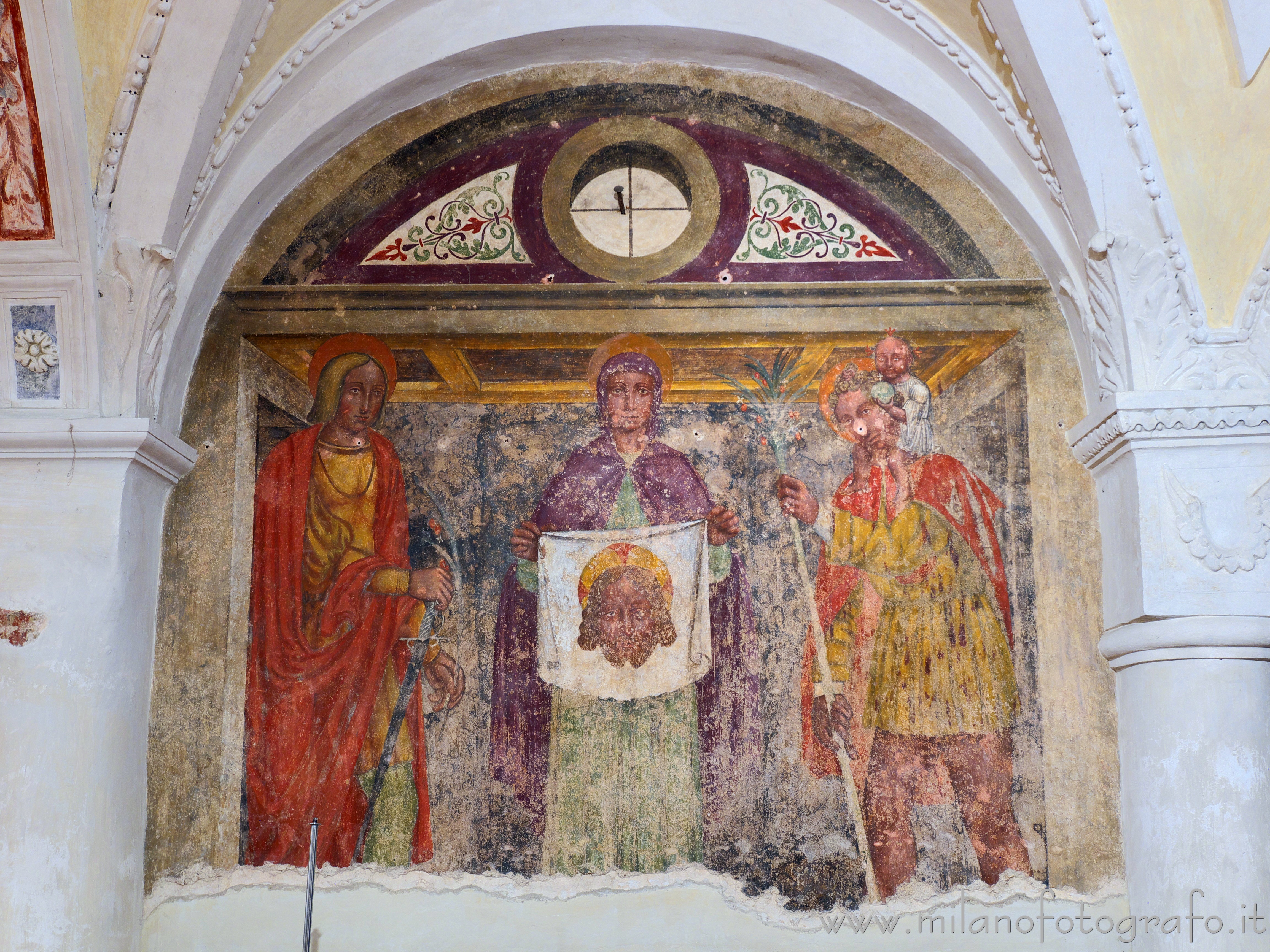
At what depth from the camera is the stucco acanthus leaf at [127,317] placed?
504 centimetres

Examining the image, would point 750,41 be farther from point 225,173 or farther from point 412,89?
point 225,173

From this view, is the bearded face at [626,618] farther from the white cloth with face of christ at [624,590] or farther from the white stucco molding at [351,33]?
the white stucco molding at [351,33]

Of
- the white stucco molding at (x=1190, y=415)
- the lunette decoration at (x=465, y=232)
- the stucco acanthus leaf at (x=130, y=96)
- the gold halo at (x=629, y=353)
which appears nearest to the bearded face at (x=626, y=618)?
the gold halo at (x=629, y=353)

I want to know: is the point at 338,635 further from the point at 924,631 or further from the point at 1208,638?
the point at 1208,638

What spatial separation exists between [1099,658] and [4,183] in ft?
17.0

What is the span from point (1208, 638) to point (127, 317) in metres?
4.73

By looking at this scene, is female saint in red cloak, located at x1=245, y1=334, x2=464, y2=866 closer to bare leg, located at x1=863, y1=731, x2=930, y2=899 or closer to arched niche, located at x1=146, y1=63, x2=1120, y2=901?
arched niche, located at x1=146, y1=63, x2=1120, y2=901

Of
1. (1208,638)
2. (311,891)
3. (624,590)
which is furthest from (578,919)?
(1208,638)

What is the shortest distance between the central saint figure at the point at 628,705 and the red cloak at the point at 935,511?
0.35 metres

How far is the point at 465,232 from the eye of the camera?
577 cm

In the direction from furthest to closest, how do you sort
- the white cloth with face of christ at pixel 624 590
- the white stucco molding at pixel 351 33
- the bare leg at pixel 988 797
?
1. the white cloth with face of christ at pixel 624 590
2. the white stucco molding at pixel 351 33
3. the bare leg at pixel 988 797

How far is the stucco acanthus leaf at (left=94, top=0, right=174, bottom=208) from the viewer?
484 centimetres

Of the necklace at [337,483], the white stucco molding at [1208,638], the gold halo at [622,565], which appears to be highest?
the necklace at [337,483]

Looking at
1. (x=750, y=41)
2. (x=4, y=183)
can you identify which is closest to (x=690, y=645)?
(x=750, y=41)
